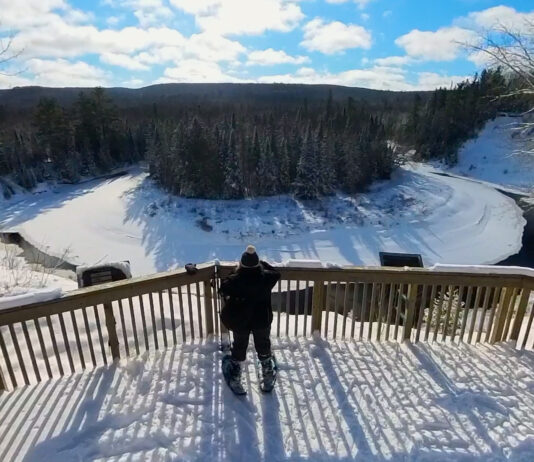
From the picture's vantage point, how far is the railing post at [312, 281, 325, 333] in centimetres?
404

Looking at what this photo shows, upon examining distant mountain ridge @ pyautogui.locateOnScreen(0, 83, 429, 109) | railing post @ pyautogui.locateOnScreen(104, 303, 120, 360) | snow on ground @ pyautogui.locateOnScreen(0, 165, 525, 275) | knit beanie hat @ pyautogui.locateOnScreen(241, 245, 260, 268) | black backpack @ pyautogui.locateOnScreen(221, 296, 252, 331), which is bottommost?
snow on ground @ pyautogui.locateOnScreen(0, 165, 525, 275)

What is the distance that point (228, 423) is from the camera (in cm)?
305

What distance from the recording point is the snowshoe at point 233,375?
3.33 metres

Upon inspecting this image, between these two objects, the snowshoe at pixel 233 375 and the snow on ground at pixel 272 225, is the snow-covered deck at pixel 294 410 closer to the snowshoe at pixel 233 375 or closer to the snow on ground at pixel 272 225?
the snowshoe at pixel 233 375

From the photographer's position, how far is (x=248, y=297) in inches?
127

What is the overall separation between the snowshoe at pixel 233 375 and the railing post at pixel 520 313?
306cm

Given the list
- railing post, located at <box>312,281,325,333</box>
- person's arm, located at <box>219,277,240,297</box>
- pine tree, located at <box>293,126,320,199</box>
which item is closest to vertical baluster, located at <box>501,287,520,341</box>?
railing post, located at <box>312,281,325,333</box>

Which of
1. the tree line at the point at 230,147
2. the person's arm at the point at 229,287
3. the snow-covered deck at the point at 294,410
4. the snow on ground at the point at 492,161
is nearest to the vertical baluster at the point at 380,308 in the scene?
the snow-covered deck at the point at 294,410

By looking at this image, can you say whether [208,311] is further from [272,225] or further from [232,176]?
[232,176]

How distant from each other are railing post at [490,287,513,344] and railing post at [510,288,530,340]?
0.11 meters

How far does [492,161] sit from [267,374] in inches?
1764

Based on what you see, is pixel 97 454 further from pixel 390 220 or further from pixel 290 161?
pixel 290 161

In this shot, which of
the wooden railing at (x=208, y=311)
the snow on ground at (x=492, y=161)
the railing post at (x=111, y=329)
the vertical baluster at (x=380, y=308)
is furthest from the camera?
the snow on ground at (x=492, y=161)

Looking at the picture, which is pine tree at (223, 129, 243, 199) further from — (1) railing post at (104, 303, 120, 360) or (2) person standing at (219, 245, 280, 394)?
(2) person standing at (219, 245, 280, 394)
